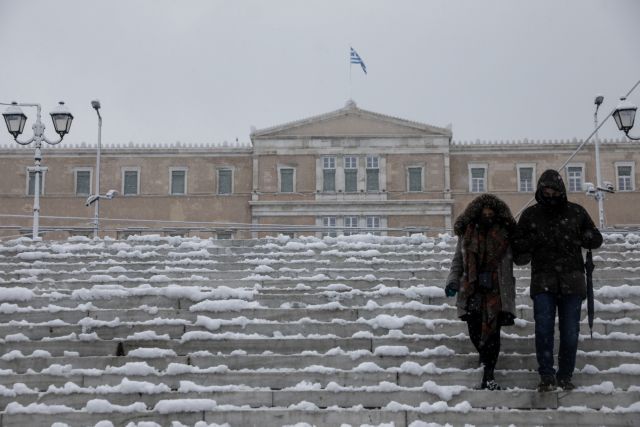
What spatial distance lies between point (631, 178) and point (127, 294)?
1304 inches

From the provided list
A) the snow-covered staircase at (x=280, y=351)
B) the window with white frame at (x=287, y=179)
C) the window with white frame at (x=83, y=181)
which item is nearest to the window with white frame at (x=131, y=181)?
the window with white frame at (x=83, y=181)

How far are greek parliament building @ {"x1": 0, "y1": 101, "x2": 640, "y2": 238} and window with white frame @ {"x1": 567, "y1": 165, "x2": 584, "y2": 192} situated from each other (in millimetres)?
50

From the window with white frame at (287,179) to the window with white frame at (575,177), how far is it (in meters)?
13.8

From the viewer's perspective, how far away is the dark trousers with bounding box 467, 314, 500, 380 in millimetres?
5977

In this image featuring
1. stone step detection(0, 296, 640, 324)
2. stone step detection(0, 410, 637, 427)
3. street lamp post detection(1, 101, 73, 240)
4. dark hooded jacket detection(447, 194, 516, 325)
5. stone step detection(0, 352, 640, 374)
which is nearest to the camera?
stone step detection(0, 410, 637, 427)

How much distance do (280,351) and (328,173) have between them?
2981 cm

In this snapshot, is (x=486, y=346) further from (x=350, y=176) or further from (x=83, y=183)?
(x=83, y=183)

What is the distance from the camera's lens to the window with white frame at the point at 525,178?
36.6m

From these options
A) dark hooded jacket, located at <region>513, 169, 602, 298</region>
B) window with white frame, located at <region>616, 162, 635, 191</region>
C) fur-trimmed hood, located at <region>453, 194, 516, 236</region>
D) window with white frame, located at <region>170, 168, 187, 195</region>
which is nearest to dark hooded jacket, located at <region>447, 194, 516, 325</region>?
fur-trimmed hood, located at <region>453, 194, 516, 236</region>

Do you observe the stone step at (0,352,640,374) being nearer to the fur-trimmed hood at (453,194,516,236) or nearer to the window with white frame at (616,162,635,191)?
the fur-trimmed hood at (453,194,516,236)

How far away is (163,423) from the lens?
5.84m

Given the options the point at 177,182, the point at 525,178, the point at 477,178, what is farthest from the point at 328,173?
the point at 525,178

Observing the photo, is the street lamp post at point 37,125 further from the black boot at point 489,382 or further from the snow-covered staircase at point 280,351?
the black boot at point 489,382

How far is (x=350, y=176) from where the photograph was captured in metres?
36.6
